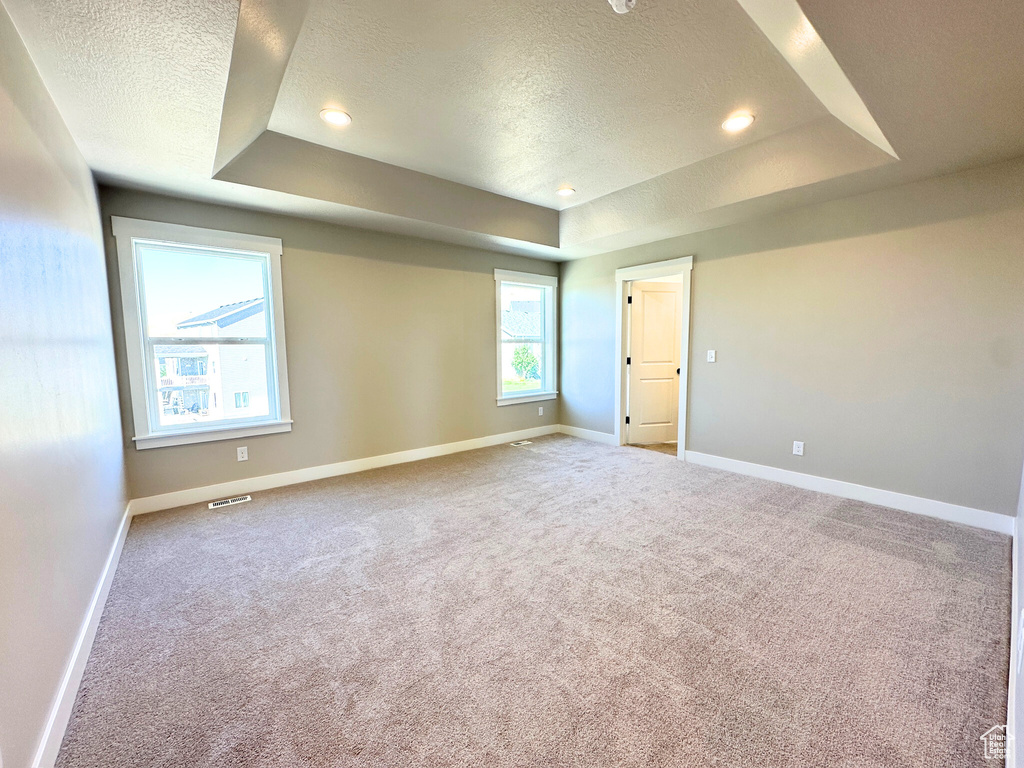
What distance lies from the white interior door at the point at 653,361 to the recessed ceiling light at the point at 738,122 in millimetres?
2301

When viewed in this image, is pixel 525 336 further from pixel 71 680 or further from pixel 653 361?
pixel 71 680

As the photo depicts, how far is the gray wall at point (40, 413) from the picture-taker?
1150 millimetres

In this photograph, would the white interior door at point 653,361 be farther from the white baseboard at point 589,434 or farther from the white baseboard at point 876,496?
the white baseboard at point 876,496

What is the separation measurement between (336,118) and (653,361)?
13.6 ft

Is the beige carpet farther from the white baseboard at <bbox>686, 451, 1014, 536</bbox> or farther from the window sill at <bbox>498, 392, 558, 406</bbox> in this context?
the window sill at <bbox>498, 392, 558, 406</bbox>

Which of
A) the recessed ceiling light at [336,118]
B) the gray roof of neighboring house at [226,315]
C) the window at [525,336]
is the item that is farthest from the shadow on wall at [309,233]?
the recessed ceiling light at [336,118]

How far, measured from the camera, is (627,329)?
4.99m

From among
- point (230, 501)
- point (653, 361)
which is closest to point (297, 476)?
point (230, 501)

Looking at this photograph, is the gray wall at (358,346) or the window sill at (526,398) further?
the window sill at (526,398)

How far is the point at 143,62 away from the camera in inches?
64.0

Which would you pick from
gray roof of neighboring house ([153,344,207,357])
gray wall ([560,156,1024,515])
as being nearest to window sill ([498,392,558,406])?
gray wall ([560,156,1024,515])

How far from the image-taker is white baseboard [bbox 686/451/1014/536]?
8.93 feet

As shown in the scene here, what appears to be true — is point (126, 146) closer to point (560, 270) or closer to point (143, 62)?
point (143, 62)

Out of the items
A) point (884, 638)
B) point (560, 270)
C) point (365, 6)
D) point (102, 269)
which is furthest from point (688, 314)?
point (102, 269)
